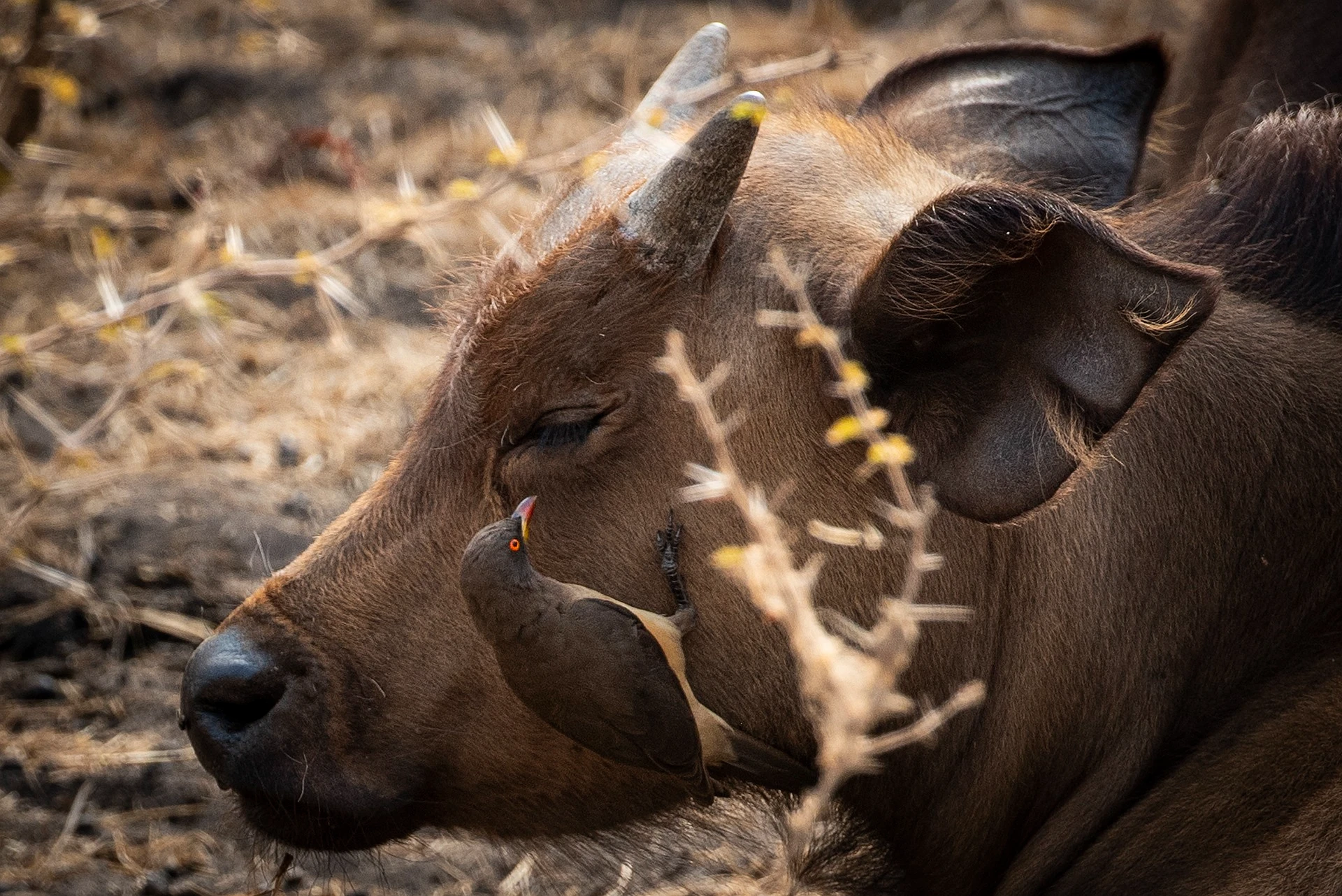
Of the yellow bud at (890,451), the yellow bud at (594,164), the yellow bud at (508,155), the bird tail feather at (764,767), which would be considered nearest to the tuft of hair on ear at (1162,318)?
the yellow bud at (890,451)

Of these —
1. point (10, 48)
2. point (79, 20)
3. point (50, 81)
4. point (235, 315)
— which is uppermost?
point (79, 20)

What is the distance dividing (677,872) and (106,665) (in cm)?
192

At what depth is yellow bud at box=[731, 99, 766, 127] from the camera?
2621 millimetres

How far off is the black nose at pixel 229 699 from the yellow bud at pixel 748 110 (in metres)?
1.42

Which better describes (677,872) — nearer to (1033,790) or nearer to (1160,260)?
(1033,790)

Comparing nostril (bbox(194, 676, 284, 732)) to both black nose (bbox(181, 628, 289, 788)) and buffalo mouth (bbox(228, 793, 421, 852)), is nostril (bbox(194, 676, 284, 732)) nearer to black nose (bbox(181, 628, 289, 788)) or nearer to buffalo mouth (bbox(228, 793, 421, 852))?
black nose (bbox(181, 628, 289, 788))

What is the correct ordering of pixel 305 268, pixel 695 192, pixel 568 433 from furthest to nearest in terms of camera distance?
pixel 305 268
pixel 568 433
pixel 695 192

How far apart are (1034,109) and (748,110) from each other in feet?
4.38

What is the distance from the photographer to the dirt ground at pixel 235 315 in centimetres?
385

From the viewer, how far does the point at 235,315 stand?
652 cm

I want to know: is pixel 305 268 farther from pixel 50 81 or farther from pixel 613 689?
pixel 613 689

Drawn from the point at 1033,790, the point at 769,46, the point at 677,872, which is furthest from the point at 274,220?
the point at 1033,790

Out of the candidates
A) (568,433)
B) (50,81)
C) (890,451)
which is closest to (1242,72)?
(568,433)

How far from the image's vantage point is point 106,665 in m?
4.50
